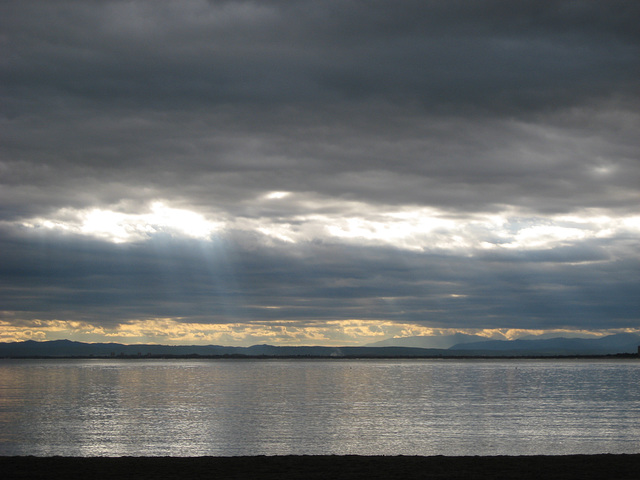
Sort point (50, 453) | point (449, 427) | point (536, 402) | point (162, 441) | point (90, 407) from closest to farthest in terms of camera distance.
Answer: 1. point (50, 453)
2. point (162, 441)
3. point (449, 427)
4. point (90, 407)
5. point (536, 402)

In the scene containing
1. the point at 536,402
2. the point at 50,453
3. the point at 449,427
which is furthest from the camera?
the point at 536,402
